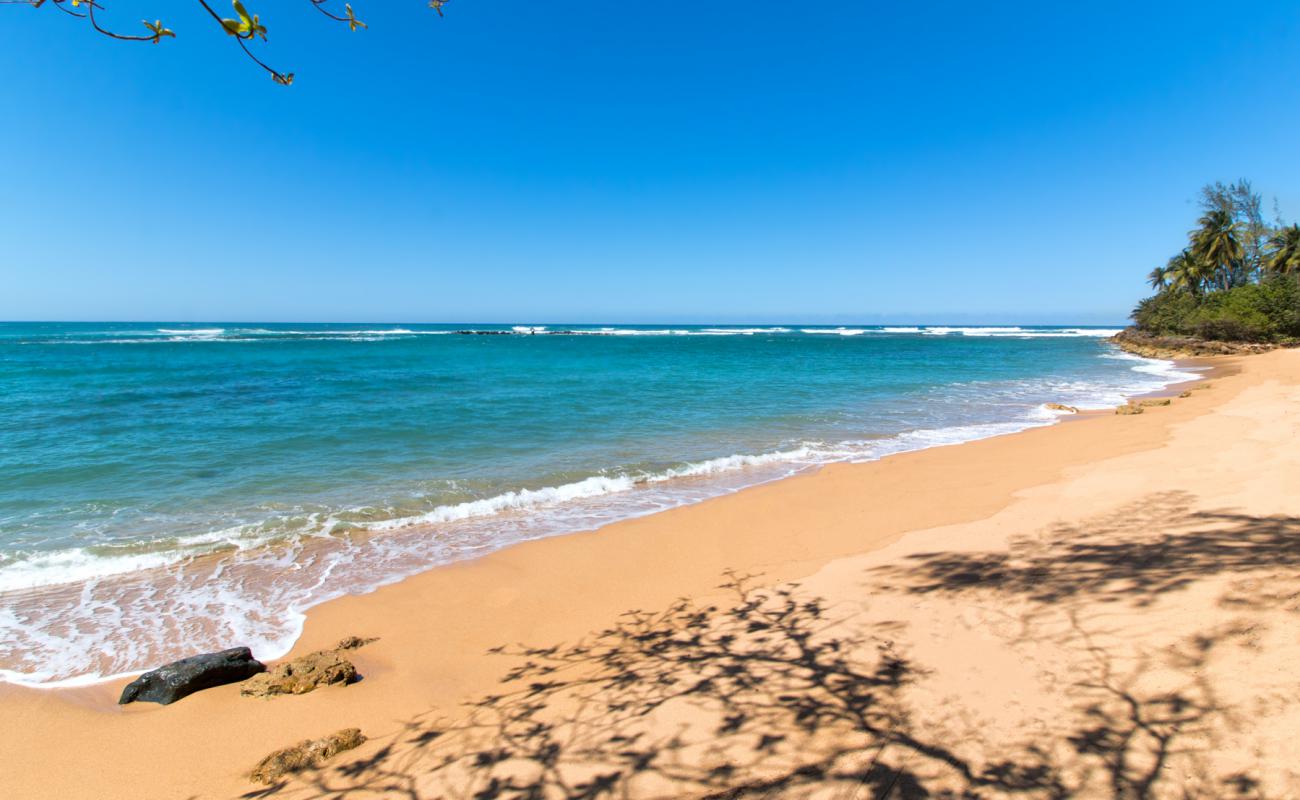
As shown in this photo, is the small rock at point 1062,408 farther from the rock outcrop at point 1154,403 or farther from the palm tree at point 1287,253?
the palm tree at point 1287,253

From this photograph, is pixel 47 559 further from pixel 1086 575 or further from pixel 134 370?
pixel 134 370

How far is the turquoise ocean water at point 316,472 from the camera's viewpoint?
5.96 metres

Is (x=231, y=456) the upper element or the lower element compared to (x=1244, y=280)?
lower

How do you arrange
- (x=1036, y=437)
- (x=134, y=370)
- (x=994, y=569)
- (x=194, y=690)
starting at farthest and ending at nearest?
(x=134, y=370), (x=1036, y=437), (x=994, y=569), (x=194, y=690)

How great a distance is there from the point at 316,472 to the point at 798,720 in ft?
34.3

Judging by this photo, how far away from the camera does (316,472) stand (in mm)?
10664

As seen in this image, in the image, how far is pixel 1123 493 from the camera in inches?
284

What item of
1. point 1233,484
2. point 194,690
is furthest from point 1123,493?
point 194,690

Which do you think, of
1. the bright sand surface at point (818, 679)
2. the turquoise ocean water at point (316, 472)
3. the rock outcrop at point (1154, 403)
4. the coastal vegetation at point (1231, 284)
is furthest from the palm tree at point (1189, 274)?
the bright sand surface at point (818, 679)

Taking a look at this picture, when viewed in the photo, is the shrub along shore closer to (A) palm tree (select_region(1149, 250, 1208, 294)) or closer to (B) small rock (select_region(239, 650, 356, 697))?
(A) palm tree (select_region(1149, 250, 1208, 294))

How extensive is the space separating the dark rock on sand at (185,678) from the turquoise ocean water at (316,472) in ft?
2.07

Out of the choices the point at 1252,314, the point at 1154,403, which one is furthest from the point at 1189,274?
the point at 1154,403

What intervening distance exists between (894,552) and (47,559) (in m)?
10.3

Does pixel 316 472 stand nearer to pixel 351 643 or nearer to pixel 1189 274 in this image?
pixel 351 643
